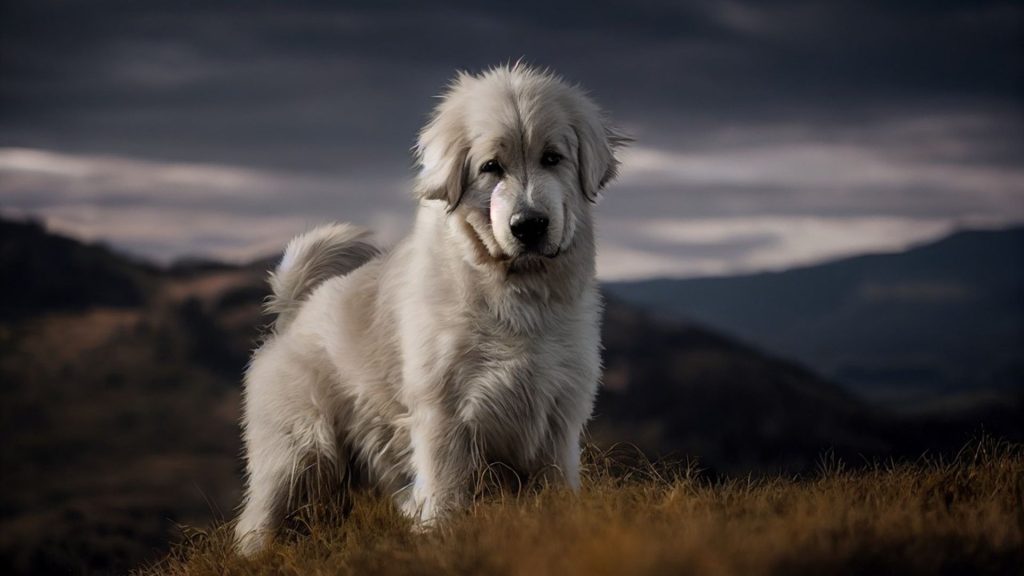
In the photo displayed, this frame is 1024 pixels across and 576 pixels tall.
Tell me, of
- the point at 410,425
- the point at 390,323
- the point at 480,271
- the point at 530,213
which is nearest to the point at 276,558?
the point at 410,425

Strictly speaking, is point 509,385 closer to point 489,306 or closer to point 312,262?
point 489,306

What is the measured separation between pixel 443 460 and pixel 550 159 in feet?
5.84

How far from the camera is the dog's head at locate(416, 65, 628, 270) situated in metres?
5.54

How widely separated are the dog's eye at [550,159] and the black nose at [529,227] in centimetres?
38

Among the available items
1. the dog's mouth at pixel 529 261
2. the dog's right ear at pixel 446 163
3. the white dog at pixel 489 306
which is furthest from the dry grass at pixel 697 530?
the dog's right ear at pixel 446 163

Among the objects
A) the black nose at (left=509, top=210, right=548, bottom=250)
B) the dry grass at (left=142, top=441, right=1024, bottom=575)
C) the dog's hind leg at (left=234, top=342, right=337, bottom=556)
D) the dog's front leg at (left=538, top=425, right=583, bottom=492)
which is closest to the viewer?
the dry grass at (left=142, top=441, right=1024, bottom=575)

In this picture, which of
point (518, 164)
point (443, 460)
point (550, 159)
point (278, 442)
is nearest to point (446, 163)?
point (518, 164)

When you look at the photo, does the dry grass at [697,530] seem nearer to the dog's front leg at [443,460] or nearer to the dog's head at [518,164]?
the dog's front leg at [443,460]

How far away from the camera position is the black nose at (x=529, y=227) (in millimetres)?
5449

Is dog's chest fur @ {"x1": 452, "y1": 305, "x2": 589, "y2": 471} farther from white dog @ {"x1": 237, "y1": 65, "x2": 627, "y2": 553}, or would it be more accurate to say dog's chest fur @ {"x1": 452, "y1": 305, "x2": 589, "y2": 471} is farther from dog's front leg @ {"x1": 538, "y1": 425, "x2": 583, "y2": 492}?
dog's front leg @ {"x1": 538, "y1": 425, "x2": 583, "y2": 492}

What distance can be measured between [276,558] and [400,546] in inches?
41.3

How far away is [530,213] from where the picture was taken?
17.9ft

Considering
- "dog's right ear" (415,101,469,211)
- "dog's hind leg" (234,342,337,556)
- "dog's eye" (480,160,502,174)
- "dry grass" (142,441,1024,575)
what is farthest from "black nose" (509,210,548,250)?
"dog's hind leg" (234,342,337,556)

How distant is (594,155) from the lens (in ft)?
19.4
